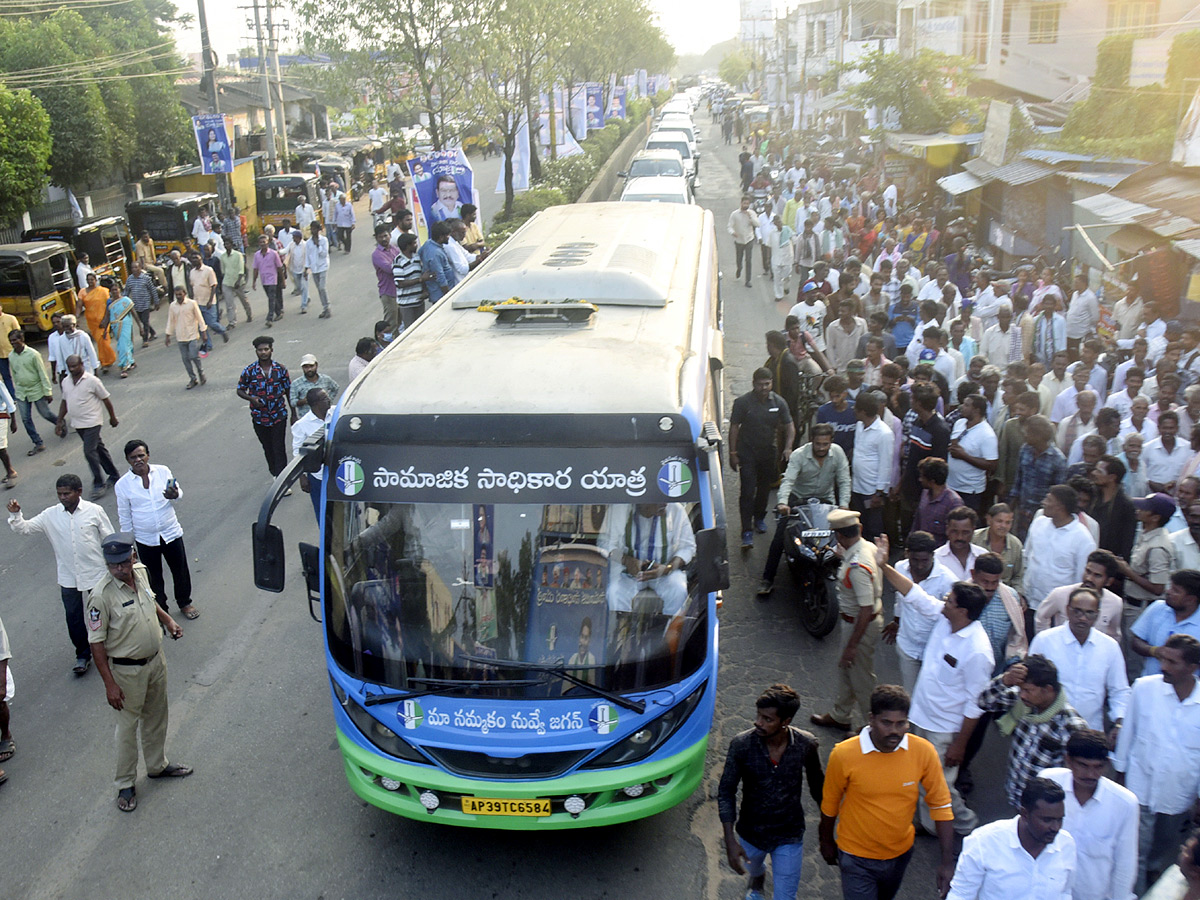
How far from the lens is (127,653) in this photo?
20.2 ft

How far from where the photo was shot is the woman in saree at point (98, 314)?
611 inches

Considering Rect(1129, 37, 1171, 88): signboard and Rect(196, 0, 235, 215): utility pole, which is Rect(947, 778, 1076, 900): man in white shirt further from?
Rect(196, 0, 235, 215): utility pole

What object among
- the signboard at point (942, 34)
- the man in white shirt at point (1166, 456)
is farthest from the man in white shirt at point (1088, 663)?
the signboard at point (942, 34)

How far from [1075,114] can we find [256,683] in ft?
59.9

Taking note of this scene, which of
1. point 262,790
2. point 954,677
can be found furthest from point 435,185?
point 954,677

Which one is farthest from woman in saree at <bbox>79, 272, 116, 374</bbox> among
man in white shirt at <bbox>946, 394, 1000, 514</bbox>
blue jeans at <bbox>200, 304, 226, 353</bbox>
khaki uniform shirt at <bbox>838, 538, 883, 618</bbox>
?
khaki uniform shirt at <bbox>838, 538, 883, 618</bbox>

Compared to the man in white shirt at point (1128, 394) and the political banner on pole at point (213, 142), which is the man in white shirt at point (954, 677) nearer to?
the man in white shirt at point (1128, 394)

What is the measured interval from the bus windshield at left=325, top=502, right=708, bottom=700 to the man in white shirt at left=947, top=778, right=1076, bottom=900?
1.83 metres

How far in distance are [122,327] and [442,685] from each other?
12.6 meters

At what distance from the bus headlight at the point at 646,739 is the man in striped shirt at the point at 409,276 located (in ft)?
30.9

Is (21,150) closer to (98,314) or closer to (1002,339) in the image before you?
(98,314)

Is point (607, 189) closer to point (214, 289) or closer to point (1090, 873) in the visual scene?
point (214, 289)

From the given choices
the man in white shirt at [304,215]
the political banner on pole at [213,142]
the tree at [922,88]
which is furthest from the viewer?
the tree at [922,88]

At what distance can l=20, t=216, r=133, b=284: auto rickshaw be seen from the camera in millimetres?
20109
